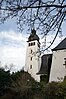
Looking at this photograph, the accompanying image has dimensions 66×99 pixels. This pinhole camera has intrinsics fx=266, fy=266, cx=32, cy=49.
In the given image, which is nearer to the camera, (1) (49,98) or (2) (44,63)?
(1) (49,98)

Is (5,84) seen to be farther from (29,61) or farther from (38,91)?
(29,61)

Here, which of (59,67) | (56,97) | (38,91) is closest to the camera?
(56,97)

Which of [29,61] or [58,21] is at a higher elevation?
[29,61]

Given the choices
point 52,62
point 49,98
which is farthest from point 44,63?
point 49,98

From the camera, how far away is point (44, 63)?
44.4 m

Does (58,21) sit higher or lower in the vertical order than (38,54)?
higher

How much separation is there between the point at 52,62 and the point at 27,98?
7.59 metres

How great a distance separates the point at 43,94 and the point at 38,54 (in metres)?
15.6

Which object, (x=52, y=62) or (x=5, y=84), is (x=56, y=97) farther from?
(x=5, y=84)

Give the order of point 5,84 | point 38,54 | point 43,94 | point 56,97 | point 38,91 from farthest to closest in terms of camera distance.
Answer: point 5,84, point 38,91, point 43,94, point 56,97, point 38,54

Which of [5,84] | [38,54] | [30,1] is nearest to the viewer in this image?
[30,1]

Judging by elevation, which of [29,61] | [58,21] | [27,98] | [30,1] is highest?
[29,61]

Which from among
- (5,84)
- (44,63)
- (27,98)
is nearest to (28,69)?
(44,63)

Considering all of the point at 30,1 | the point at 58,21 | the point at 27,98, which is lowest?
the point at 27,98
